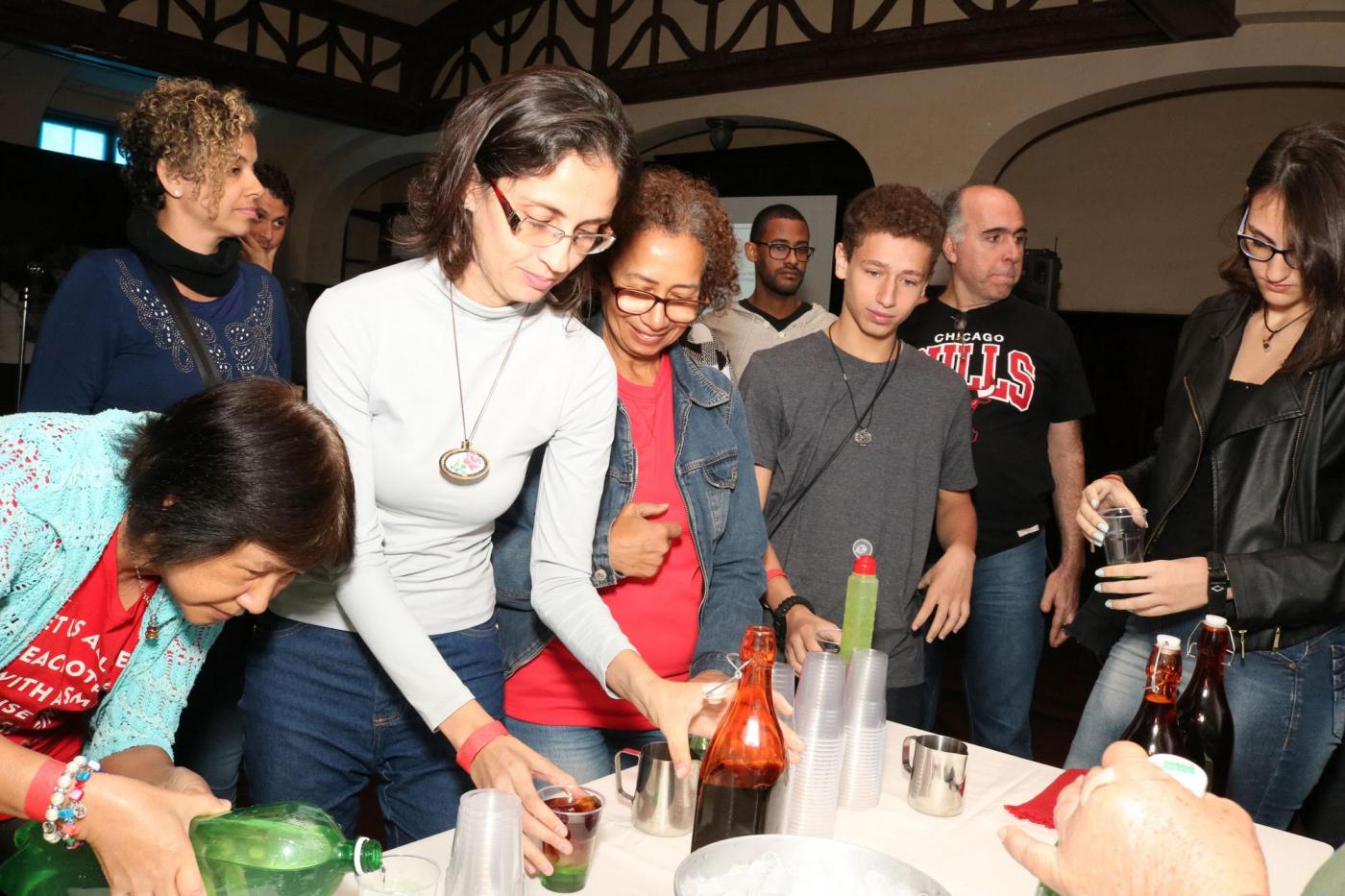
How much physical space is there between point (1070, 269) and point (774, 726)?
602cm

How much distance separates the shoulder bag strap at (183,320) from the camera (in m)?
1.99

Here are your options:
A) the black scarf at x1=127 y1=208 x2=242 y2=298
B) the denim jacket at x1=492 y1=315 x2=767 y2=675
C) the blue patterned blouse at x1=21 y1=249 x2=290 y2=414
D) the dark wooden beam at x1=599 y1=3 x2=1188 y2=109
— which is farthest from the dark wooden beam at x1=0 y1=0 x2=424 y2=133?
the denim jacket at x1=492 y1=315 x2=767 y2=675

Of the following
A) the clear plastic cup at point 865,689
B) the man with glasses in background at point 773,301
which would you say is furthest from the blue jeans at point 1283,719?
the man with glasses in background at point 773,301

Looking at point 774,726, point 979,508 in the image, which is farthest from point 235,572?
point 979,508

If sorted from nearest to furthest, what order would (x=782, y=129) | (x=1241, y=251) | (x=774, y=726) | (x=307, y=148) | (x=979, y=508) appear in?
(x=774, y=726), (x=1241, y=251), (x=979, y=508), (x=782, y=129), (x=307, y=148)

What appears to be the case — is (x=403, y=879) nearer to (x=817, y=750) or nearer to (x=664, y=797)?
(x=664, y=797)

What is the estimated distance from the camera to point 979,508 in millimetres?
2787

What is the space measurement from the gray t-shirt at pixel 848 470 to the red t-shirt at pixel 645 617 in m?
0.47

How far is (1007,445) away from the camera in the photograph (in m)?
2.84

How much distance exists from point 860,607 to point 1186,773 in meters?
0.89

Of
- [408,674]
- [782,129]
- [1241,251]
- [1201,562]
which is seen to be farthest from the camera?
[782,129]

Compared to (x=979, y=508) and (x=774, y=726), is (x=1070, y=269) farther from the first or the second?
(x=774, y=726)

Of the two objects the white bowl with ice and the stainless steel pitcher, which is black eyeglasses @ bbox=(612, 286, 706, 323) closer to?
the stainless steel pitcher

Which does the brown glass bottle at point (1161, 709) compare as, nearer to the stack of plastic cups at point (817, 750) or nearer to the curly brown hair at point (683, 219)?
the stack of plastic cups at point (817, 750)
